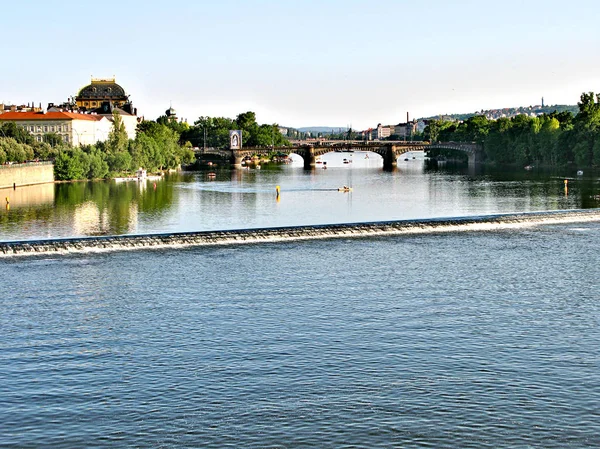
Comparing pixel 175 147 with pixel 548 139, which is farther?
pixel 175 147

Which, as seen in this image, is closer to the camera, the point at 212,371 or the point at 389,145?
the point at 212,371

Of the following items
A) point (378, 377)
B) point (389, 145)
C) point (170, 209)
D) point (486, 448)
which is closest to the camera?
point (486, 448)

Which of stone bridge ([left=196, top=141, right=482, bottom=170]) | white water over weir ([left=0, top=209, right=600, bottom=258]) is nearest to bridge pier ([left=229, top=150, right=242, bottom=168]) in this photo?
stone bridge ([left=196, top=141, right=482, bottom=170])

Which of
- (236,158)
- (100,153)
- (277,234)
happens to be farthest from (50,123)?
(277,234)

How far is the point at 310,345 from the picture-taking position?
78.2 ft

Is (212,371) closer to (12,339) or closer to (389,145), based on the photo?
(12,339)

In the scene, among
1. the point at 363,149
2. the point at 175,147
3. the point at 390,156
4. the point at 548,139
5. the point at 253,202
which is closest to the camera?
the point at 253,202

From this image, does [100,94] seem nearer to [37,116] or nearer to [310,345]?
[37,116]

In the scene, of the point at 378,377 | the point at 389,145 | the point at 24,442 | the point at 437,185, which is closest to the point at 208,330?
the point at 378,377

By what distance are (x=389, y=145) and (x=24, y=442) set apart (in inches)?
5891

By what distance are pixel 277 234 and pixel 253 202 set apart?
27.5 m

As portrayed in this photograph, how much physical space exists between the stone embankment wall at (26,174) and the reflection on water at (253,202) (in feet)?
6.35

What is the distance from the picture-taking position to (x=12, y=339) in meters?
24.6

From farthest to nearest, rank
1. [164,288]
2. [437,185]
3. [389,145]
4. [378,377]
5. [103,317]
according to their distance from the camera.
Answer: [389,145]
[437,185]
[164,288]
[103,317]
[378,377]
